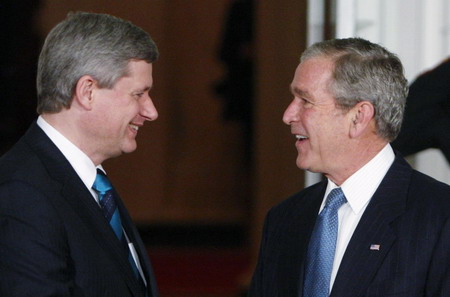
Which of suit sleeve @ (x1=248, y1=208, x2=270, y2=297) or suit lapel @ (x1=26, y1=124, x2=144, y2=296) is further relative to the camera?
suit sleeve @ (x1=248, y1=208, x2=270, y2=297)

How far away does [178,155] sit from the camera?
8047mm

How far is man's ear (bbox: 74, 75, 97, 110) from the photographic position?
2.50 m

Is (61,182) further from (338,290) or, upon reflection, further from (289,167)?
(289,167)

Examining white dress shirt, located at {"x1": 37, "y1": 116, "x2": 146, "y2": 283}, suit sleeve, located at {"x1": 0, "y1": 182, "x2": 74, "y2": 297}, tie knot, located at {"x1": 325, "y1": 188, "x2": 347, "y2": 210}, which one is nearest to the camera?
suit sleeve, located at {"x1": 0, "y1": 182, "x2": 74, "y2": 297}

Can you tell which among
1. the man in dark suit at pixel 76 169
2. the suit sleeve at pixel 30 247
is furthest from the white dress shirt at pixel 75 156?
the suit sleeve at pixel 30 247

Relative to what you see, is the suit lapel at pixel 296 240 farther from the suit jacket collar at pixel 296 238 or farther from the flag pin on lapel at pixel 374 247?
the flag pin on lapel at pixel 374 247

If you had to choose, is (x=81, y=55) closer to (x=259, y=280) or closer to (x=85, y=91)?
(x=85, y=91)

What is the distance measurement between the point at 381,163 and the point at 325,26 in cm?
159

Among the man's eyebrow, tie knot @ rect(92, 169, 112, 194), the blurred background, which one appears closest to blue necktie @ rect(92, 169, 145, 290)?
tie knot @ rect(92, 169, 112, 194)

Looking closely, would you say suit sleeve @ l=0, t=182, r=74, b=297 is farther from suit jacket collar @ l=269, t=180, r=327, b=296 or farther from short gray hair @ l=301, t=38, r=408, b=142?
short gray hair @ l=301, t=38, r=408, b=142

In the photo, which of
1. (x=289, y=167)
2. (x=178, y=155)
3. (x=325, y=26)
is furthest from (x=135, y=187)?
(x=325, y=26)

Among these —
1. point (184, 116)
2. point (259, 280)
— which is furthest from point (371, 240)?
point (184, 116)

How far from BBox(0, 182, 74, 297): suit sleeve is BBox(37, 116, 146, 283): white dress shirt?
0.18 m

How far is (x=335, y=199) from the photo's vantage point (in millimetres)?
2646
